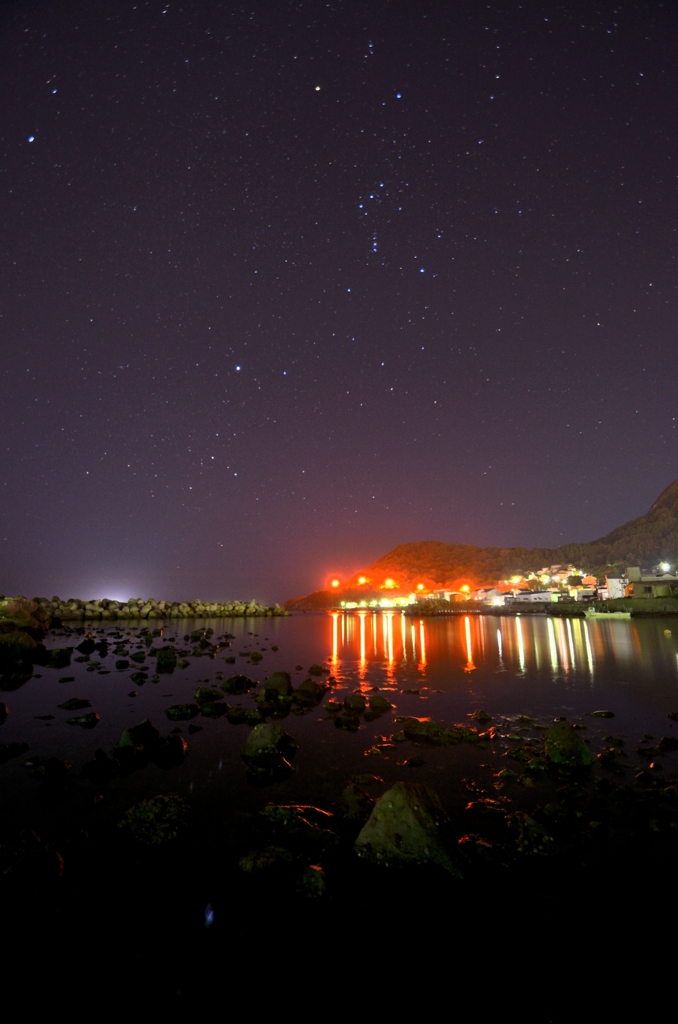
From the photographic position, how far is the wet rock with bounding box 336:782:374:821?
7.71 metres

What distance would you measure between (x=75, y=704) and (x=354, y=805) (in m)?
13.8

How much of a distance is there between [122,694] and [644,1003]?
19.7 metres

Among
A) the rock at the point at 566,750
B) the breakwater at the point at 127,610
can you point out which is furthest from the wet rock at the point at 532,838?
the breakwater at the point at 127,610

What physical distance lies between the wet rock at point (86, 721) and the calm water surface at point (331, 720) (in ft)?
0.79

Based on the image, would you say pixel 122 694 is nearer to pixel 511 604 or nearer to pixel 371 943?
pixel 371 943

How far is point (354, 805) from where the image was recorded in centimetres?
788

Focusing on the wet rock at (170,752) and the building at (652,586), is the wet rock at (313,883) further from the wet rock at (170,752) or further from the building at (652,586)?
the building at (652,586)

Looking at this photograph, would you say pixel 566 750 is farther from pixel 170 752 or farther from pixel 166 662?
pixel 166 662

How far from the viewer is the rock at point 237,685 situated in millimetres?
19344

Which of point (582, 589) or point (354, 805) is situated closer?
point (354, 805)

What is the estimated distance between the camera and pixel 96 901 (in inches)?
219

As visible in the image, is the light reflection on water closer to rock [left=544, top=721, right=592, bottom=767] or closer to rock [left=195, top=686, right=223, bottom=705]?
rock [left=195, top=686, right=223, bottom=705]

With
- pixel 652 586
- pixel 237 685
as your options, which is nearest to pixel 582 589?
pixel 652 586

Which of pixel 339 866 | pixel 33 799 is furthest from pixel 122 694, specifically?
pixel 339 866
